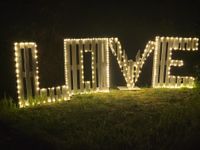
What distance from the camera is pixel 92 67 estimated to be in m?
10.3

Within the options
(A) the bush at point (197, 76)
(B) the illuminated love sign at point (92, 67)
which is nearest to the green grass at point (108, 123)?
(B) the illuminated love sign at point (92, 67)

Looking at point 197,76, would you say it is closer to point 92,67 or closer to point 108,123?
point 92,67

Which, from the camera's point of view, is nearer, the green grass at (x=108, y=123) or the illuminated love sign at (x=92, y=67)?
the green grass at (x=108, y=123)

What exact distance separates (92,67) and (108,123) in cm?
276

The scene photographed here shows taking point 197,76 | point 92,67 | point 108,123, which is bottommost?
point 108,123

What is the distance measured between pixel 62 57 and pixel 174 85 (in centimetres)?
336

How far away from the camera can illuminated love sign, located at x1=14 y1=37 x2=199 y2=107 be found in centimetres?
902

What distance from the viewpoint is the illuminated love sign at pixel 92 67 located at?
9.02m

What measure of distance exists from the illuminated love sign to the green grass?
0.35 m

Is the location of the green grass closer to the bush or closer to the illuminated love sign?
the illuminated love sign

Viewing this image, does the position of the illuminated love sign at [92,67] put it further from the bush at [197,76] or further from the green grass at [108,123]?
the green grass at [108,123]

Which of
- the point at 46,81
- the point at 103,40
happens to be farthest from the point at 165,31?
the point at 46,81

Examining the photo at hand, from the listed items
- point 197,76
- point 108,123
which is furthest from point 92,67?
point 197,76

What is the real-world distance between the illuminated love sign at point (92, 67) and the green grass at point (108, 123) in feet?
1.16
